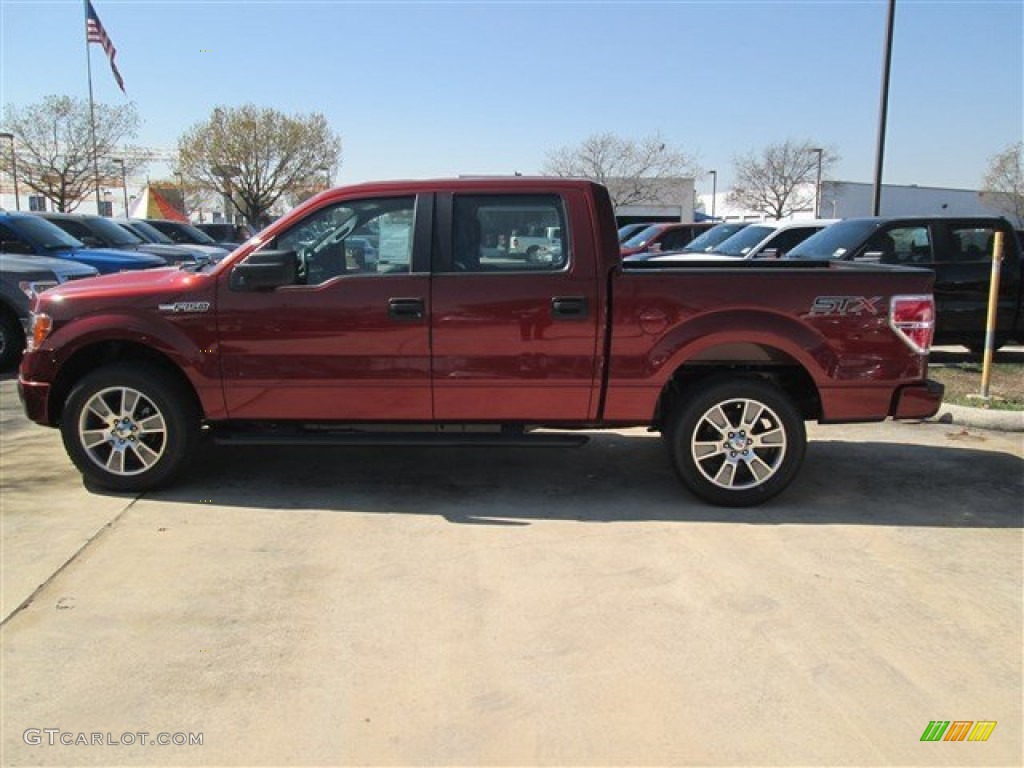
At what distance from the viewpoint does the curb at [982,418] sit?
708 cm

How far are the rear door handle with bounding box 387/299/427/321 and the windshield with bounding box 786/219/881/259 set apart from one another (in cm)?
619

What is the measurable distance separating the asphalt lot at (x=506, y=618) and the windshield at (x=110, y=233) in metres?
10.5

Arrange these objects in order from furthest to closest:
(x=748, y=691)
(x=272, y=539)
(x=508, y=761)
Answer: (x=272, y=539), (x=748, y=691), (x=508, y=761)

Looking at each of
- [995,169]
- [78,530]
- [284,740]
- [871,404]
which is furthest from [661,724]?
[995,169]

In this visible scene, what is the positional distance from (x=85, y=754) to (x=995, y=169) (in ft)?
202

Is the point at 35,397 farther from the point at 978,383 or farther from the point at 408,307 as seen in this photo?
the point at 978,383

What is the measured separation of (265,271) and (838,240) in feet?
25.1

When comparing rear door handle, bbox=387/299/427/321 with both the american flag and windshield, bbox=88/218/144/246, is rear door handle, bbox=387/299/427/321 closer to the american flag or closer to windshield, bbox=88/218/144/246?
windshield, bbox=88/218/144/246

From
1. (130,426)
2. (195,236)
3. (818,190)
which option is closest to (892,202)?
(818,190)

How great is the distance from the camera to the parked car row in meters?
9.57

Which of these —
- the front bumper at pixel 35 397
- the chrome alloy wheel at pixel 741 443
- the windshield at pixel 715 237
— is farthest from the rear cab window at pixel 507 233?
the windshield at pixel 715 237

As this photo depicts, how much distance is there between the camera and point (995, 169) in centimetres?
5253

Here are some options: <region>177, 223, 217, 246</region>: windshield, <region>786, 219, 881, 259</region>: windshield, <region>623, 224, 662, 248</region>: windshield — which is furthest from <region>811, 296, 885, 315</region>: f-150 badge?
<region>177, 223, 217, 246</region>: windshield

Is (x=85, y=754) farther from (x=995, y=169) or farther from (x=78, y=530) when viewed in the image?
(x=995, y=169)
